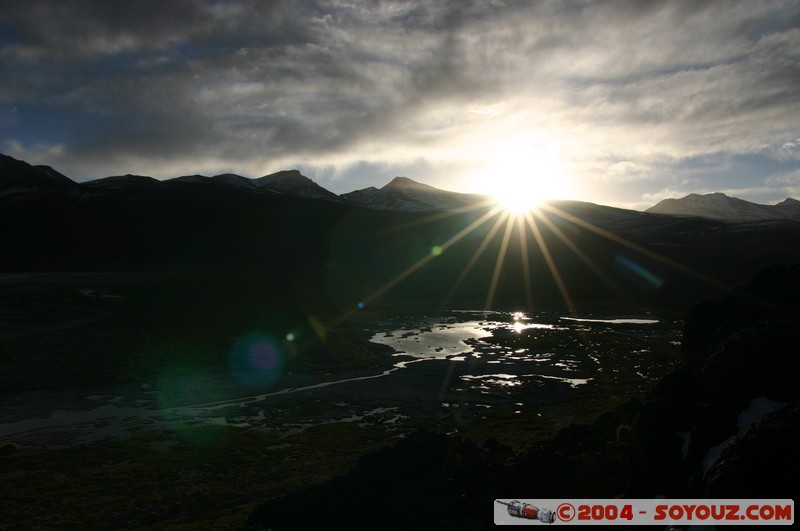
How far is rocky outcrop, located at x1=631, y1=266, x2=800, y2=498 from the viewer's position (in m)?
9.73

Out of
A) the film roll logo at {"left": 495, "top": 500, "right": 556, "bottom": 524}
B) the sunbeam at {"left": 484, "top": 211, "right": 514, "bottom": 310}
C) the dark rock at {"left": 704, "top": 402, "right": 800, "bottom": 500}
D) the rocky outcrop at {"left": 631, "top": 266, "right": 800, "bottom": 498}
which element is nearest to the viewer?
the dark rock at {"left": 704, "top": 402, "right": 800, "bottom": 500}

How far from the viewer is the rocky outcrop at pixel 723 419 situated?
9.73 metres

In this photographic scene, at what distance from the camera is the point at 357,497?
16.3 metres

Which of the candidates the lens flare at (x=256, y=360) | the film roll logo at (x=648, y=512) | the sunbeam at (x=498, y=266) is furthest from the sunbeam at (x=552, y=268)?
the film roll logo at (x=648, y=512)

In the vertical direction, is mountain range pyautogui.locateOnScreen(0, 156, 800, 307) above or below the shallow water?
above

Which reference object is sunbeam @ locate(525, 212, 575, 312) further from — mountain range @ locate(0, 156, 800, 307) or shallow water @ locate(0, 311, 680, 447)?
shallow water @ locate(0, 311, 680, 447)

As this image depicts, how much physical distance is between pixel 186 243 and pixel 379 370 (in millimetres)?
134542

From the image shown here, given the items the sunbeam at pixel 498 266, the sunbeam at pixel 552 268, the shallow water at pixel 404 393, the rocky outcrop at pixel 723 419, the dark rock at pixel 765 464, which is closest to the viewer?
the dark rock at pixel 765 464

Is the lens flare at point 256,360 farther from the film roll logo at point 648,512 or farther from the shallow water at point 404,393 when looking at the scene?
the film roll logo at point 648,512

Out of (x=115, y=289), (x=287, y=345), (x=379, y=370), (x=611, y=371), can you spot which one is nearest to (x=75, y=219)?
(x=115, y=289)

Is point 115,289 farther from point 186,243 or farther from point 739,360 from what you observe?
point 739,360

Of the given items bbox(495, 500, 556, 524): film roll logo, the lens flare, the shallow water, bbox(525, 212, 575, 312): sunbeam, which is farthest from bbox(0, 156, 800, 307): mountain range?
bbox(495, 500, 556, 524): film roll logo

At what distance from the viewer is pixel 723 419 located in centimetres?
1262

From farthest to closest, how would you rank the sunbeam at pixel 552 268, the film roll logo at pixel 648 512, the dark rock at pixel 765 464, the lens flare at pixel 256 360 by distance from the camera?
1. the sunbeam at pixel 552 268
2. the lens flare at pixel 256 360
3. the dark rock at pixel 765 464
4. the film roll logo at pixel 648 512
